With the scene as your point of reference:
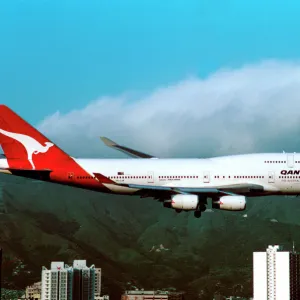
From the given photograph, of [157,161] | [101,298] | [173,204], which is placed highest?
[157,161]

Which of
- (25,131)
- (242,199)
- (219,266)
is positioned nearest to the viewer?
(242,199)

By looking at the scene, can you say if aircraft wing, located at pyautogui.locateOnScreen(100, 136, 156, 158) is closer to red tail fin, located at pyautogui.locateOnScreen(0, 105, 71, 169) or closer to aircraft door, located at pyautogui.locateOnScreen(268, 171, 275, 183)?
red tail fin, located at pyautogui.locateOnScreen(0, 105, 71, 169)

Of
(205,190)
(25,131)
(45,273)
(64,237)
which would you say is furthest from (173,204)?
(45,273)

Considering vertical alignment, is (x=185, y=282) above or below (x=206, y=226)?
below

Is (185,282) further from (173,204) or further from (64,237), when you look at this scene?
(173,204)

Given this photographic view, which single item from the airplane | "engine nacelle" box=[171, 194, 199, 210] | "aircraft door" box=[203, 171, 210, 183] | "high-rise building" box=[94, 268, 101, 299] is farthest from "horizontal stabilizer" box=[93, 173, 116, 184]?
"high-rise building" box=[94, 268, 101, 299]

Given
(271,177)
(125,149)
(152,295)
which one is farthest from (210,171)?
(152,295)
